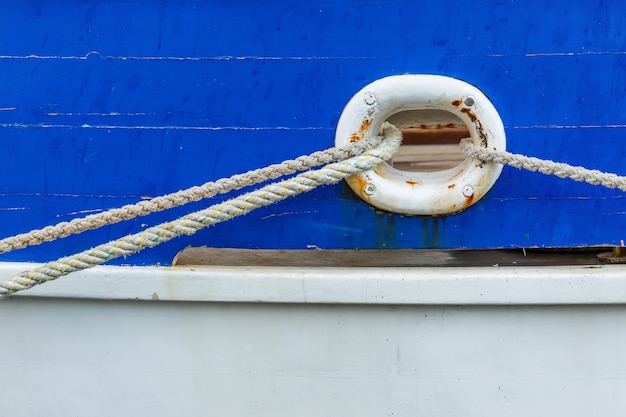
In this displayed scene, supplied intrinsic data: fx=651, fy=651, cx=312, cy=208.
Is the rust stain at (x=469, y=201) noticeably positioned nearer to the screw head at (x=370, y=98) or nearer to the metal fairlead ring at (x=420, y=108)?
the metal fairlead ring at (x=420, y=108)

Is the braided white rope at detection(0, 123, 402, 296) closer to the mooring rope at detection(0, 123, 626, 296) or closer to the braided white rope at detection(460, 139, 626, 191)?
the mooring rope at detection(0, 123, 626, 296)

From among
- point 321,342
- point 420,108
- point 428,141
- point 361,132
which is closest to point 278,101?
point 361,132

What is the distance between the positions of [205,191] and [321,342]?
45 cm

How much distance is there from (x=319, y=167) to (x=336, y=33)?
0.30m

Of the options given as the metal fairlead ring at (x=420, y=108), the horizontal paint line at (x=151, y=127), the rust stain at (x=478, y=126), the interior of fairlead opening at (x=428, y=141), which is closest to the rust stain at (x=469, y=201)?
the metal fairlead ring at (x=420, y=108)

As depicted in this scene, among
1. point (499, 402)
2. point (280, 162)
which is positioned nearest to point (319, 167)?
point (280, 162)

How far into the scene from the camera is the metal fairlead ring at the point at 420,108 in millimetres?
1384

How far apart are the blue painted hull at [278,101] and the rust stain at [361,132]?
6 centimetres

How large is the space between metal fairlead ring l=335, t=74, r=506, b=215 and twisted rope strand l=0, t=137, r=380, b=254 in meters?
0.05

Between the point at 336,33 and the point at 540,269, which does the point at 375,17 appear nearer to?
the point at 336,33

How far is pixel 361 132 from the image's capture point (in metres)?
1.42

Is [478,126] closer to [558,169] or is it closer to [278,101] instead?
[558,169]

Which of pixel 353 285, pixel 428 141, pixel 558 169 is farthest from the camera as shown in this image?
pixel 428 141

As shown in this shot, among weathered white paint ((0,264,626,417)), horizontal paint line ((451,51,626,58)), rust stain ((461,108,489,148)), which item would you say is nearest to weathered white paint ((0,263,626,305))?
weathered white paint ((0,264,626,417))
